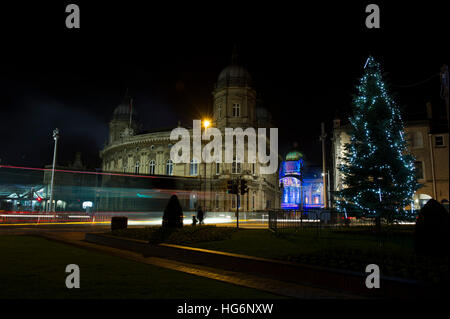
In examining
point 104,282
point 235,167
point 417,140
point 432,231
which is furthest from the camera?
point 235,167

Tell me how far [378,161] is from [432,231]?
1242 centimetres

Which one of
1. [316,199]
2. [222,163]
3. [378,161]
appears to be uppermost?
[222,163]

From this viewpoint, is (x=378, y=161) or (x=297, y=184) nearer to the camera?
(x=378, y=161)

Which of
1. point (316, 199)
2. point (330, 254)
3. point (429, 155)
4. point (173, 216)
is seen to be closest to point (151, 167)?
point (429, 155)

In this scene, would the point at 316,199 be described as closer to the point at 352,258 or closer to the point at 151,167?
the point at 151,167

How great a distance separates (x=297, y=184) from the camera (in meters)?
101

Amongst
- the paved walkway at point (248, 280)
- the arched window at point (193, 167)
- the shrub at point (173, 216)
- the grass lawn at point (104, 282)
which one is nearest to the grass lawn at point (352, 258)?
the paved walkway at point (248, 280)

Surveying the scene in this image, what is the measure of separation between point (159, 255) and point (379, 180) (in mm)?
14993

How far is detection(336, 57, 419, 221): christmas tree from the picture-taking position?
2105cm

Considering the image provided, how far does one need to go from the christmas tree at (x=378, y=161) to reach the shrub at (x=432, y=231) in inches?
424

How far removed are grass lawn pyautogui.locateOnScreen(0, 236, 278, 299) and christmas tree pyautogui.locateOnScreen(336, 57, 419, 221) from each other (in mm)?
15157
